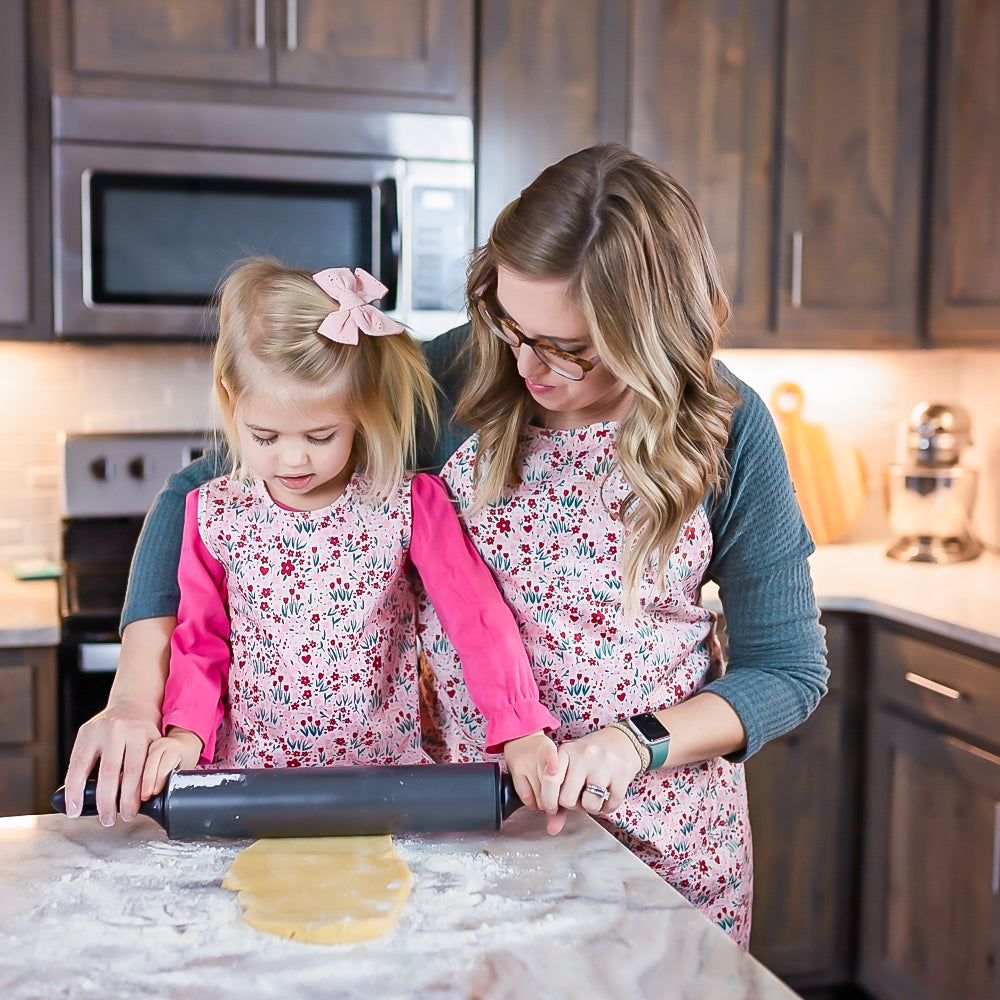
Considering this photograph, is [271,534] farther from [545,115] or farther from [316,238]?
[545,115]

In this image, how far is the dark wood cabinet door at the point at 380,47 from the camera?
87.7 inches

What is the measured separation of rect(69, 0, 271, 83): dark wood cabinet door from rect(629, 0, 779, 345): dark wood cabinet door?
784 mm

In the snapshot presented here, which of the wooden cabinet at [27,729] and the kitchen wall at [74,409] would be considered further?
the kitchen wall at [74,409]

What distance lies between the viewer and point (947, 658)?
6.82ft

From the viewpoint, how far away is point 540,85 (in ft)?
7.76

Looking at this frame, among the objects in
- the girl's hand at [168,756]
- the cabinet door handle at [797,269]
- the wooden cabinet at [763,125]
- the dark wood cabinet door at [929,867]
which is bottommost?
the dark wood cabinet door at [929,867]

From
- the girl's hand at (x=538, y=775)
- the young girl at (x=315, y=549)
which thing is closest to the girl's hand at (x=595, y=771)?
the girl's hand at (x=538, y=775)

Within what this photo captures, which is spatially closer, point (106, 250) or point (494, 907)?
point (494, 907)

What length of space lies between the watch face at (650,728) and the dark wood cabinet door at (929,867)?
44.7 inches

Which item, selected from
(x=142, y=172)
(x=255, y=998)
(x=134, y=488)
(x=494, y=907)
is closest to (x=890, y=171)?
(x=142, y=172)

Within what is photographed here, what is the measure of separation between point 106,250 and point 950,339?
1789 millimetres

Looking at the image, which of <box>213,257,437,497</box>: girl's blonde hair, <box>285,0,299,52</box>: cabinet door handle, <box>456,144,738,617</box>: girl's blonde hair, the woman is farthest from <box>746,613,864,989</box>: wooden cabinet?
<box>285,0,299,52</box>: cabinet door handle

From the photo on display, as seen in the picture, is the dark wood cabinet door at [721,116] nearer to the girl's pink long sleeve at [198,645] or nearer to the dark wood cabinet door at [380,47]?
the dark wood cabinet door at [380,47]

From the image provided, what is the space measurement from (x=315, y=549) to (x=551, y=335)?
365 millimetres
